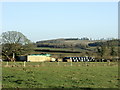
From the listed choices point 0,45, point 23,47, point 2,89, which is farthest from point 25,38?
point 2,89

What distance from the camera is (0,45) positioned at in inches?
2657

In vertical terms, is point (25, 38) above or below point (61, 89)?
above

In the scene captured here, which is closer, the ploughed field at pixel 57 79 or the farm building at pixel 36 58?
the ploughed field at pixel 57 79

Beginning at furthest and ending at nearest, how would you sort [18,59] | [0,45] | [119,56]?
1. [119,56]
2. [18,59]
3. [0,45]

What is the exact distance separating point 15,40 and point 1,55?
5525 mm

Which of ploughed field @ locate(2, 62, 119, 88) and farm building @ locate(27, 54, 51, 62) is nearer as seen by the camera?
ploughed field @ locate(2, 62, 119, 88)

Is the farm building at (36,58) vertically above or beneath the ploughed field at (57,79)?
beneath

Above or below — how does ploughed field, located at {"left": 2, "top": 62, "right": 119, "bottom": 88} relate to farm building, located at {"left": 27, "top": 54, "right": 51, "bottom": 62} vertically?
above

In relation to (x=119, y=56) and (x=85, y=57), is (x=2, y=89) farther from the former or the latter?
(x=85, y=57)

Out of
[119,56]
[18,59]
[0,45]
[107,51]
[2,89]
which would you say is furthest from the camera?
[107,51]

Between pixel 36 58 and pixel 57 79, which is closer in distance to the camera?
pixel 57 79

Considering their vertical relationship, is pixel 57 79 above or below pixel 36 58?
above

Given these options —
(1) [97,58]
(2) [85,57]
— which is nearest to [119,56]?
(1) [97,58]

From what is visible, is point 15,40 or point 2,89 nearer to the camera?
point 2,89
